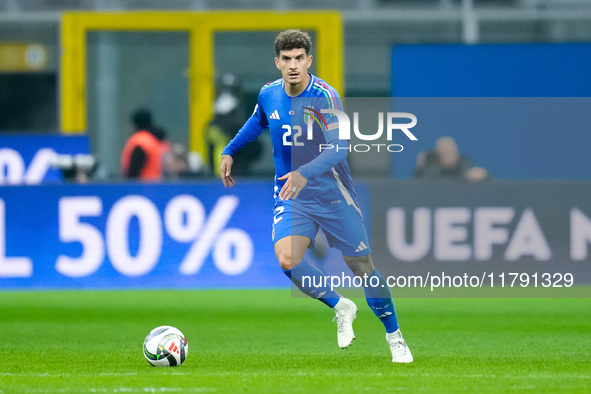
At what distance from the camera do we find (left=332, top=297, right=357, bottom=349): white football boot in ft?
24.8

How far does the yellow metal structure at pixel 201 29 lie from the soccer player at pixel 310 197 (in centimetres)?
873

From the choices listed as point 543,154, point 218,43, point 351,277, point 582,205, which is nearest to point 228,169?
point 351,277

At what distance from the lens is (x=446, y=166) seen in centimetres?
1235

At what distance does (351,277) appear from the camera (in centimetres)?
1178

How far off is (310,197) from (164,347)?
129cm

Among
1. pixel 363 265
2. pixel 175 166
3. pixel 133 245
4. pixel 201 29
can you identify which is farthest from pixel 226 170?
pixel 201 29

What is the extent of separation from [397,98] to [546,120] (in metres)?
1.72

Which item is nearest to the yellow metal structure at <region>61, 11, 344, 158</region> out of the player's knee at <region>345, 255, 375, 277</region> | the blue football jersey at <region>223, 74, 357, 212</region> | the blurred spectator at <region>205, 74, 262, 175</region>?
the blurred spectator at <region>205, 74, 262, 175</region>

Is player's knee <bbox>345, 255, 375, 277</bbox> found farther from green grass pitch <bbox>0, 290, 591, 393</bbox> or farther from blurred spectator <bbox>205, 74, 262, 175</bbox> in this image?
blurred spectator <bbox>205, 74, 262, 175</bbox>

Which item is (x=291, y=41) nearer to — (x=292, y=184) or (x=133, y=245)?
(x=292, y=184)

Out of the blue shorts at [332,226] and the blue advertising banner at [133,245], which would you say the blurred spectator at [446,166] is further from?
the blue shorts at [332,226]

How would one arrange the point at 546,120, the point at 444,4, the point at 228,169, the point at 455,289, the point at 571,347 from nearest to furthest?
the point at 228,169 < the point at 571,347 < the point at 455,289 < the point at 546,120 < the point at 444,4

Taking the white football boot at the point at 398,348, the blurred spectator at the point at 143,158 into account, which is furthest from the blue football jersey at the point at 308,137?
the blurred spectator at the point at 143,158

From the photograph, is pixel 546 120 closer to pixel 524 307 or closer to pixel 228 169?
pixel 524 307
